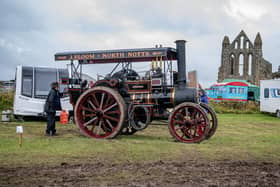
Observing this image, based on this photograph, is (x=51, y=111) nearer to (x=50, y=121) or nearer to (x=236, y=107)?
(x=50, y=121)

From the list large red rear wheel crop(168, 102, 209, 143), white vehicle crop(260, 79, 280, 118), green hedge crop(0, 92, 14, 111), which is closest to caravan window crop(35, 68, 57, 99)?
green hedge crop(0, 92, 14, 111)

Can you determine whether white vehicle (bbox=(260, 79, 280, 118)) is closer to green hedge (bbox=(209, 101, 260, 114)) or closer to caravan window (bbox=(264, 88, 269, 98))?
caravan window (bbox=(264, 88, 269, 98))

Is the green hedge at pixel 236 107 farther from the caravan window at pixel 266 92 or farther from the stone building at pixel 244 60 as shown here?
the stone building at pixel 244 60

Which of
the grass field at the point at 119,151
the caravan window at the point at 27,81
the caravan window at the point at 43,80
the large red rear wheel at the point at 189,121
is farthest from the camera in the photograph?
the caravan window at the point at 43,80

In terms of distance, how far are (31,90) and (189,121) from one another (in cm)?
936

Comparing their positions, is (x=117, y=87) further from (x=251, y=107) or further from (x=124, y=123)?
(x=251, y=107)

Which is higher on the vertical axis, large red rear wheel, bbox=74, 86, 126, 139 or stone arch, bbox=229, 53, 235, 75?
stone arch, bbox=229, 53, 235, 75

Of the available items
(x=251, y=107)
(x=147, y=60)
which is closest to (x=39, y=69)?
(x=147, y=60)

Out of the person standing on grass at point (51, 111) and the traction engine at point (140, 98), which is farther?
the person standing on grass at point (51, 111)

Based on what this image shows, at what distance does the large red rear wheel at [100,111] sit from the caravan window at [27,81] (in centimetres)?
670

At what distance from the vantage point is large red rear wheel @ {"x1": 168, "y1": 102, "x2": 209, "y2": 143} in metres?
9.94

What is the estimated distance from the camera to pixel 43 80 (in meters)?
17.5

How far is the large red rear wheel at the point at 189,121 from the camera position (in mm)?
9938

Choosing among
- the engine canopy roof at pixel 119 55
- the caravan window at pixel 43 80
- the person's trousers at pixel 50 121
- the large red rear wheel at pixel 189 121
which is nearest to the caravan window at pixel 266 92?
the caravan window at pixel 43 80
